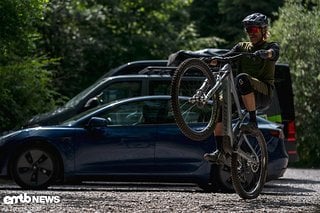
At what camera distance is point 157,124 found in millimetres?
14242

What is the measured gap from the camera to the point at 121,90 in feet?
56.5

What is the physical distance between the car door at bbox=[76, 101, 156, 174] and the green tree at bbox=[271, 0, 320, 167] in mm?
13970

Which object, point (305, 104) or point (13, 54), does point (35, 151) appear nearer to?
point (13, 54)

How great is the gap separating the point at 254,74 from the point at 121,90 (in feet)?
20.7

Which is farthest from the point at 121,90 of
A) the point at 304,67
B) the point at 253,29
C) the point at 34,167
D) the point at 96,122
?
the point at 304,67

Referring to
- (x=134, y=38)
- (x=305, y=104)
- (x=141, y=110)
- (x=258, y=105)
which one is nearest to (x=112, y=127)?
(x=141, y=110)

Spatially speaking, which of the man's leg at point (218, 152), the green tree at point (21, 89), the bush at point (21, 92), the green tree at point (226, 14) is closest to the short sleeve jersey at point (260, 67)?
the man's leg at point (218, 152)

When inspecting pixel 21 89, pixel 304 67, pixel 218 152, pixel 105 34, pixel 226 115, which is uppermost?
pixel 105 34

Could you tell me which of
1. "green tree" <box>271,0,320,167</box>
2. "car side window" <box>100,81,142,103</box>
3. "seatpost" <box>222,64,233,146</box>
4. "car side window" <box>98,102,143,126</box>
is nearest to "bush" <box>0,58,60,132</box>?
"car side window" <box>100,81,142,103</box>

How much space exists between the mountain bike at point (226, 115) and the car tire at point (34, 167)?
8.88ft

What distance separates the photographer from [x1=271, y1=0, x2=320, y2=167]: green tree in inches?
1083

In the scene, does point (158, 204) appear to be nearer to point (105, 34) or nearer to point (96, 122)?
point (96, 122)

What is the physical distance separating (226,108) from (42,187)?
381 cm

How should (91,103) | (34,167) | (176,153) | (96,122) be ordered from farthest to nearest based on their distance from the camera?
1. (91,103)
2. (176,153)
3. (96,122)
4. (34,167)
